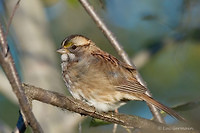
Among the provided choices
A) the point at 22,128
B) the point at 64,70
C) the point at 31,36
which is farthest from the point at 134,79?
the point at 31,36

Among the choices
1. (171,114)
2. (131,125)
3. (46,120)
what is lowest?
(46,120)

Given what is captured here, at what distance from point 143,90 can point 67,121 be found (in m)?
3.31

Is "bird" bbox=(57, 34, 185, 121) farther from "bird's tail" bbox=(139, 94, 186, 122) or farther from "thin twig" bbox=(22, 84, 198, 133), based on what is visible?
"thin twig" bbox=(22, 84, 198, 133)

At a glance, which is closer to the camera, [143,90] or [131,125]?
[131,125]

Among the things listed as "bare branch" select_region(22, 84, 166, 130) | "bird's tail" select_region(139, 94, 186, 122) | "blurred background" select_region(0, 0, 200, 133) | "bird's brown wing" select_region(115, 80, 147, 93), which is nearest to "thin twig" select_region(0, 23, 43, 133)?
"bare branch" select_region(22, 84, 166, 130)

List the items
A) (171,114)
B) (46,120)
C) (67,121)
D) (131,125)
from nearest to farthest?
(131,125) → (171,114) → (67,121) → (46,120)

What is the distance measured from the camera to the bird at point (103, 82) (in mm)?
4375

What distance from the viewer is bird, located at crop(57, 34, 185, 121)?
4375 millimetres

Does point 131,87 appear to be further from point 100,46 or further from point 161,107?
point 100,46

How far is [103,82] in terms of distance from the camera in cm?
450

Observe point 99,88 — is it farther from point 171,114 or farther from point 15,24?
point 15,24

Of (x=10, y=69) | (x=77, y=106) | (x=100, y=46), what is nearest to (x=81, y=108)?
(x=77, y=106)

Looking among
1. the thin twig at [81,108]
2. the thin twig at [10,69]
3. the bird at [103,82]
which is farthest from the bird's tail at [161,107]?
the thin twig at [10,69]

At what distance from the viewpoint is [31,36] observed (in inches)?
354
